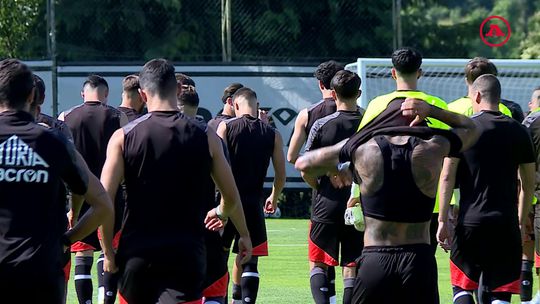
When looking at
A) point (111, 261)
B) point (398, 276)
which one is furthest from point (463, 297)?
point (111, 261)

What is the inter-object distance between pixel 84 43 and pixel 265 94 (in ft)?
14.2

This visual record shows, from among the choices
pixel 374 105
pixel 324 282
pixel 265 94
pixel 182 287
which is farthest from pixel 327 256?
pixel 265 94

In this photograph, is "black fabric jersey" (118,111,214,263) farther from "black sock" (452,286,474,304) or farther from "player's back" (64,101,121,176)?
"player's back" (64,101,121,176)

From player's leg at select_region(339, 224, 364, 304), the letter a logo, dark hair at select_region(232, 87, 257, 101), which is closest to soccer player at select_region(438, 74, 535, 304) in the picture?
player's leg at select_region(339, 224, 364, 304)

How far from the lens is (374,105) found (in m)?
7.89

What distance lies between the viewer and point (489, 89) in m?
9.20

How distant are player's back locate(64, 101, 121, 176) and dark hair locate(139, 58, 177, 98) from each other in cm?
452

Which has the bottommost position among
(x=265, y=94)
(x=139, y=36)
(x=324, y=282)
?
(x=324, y=282)

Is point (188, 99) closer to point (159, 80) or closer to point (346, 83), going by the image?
point (346, 83)

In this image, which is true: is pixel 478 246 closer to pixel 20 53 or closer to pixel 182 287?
pixel 182 287

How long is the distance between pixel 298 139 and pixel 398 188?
4560 mm

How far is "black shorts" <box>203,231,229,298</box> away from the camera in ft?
31.8

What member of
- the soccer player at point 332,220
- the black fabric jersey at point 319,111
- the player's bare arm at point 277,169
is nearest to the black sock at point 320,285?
the soccer player at point 332,220

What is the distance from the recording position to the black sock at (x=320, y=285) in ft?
36.2
